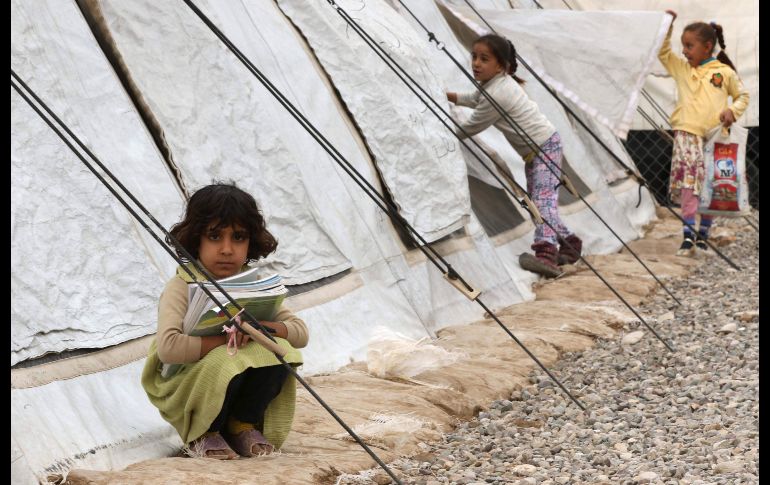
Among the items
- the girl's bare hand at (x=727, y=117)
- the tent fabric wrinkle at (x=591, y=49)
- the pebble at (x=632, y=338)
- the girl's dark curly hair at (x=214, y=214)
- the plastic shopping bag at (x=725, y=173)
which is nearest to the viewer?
the girl's dark curly hair at (x=214, y=214)

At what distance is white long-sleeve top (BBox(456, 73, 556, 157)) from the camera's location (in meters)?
5.99

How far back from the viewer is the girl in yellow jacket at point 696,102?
6984 mm

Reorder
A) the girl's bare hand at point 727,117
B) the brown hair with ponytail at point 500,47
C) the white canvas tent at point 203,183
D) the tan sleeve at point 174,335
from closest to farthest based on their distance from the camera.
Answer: the tan sleeve at point 174,335 → the white canvas tent at point 203,183 → the brown hair with ponytail at point 500,47 → the girl's bare hand at point 727,117

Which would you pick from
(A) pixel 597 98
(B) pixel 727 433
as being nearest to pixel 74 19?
(B) pixel 727 433

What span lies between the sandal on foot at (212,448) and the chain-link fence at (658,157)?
7857mm

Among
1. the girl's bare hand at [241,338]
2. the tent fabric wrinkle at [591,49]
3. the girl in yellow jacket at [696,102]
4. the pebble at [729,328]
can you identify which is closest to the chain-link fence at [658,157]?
the girl in yellow jacket at [696,102]

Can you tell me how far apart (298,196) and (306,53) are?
1.01 m

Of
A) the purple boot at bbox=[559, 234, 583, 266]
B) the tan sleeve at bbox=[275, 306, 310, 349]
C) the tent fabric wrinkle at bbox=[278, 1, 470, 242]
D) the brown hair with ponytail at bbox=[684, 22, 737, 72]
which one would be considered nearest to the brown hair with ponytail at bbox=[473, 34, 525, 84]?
the tent fabric wrinkle at bbox=[278, 1, 470, 242]

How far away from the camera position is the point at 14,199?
10.9 feet

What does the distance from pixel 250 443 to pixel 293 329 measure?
314mm

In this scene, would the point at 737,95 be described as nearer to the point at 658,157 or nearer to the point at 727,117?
the point at 727,117

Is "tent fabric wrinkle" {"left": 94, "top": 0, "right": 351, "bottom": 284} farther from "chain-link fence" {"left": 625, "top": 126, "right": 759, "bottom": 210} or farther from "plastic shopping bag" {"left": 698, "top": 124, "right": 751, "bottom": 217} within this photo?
"chain-link fence" {"left": 625, "top": 126, "right": 759, "bottom": 210}

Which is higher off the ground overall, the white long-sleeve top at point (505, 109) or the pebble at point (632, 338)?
the white long-sleeve top at point (505, 109)

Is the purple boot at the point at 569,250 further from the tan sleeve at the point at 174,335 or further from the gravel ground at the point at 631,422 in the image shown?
the tan sleeve at the point at 174,335
